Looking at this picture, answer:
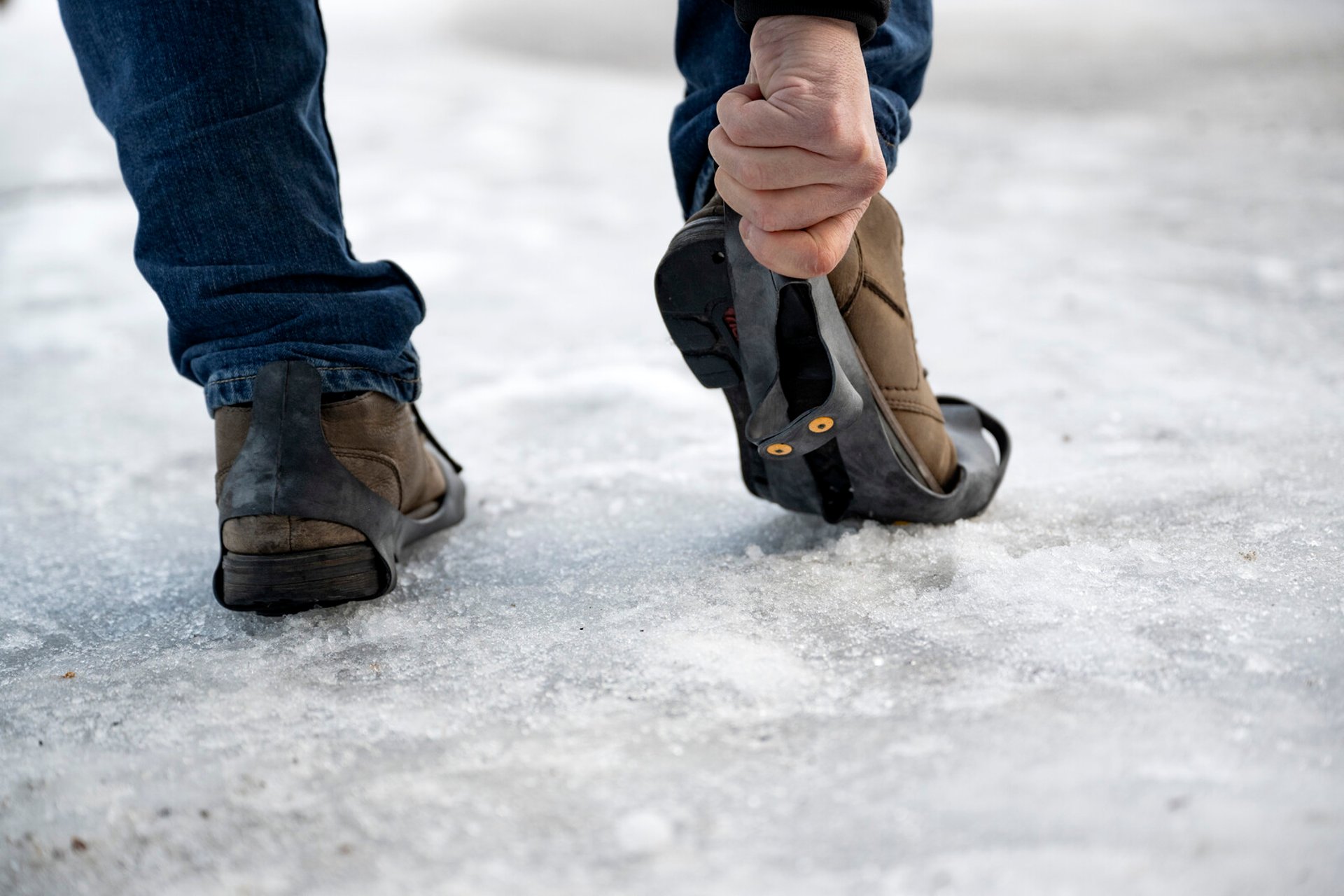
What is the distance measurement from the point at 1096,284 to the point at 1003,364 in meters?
0.44

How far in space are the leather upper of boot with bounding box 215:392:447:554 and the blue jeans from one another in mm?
19

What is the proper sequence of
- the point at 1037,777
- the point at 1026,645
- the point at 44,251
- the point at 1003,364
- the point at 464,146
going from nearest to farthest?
1. the point at 1037,777
2. the point at 1026,645
3. the point at 1003,364
4. the point at 44,251
5. the point at 464,146

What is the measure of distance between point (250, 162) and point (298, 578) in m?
0.32

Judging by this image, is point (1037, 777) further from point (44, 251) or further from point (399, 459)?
point (44, 251)

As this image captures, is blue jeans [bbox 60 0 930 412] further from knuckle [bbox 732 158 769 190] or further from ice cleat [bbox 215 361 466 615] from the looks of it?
knuckle [bbox 732 158 769 190]

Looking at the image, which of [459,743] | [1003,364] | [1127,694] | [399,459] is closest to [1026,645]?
[1127,694]

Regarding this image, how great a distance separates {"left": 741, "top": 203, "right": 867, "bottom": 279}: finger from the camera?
0.70m

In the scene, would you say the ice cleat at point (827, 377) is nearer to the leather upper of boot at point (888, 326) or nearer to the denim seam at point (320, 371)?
the leather upper of boot at point (888, 326)

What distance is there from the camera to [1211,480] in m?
0.99

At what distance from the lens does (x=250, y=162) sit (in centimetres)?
80

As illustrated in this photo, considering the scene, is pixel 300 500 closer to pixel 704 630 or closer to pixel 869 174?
pixel 704 630

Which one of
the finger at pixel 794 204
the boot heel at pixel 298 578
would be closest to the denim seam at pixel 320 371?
the boot heel at pixel 298 578

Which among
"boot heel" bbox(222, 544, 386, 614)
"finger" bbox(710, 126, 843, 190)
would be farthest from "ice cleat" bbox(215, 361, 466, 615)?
"finger" bbox(710, 126, 843, 190)

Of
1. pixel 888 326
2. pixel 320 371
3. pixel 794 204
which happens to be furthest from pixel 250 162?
pixel 888 326
